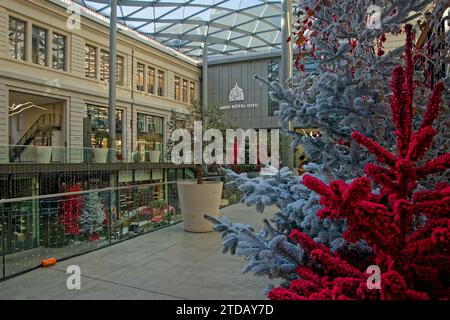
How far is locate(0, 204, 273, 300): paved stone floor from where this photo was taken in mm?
3828

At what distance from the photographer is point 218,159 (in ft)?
34.1

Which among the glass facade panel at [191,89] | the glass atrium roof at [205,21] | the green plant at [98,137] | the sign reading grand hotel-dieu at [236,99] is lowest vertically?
the green plant at [98,137]

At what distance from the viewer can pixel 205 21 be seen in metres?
39.5

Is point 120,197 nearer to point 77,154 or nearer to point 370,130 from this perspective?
point 370,130

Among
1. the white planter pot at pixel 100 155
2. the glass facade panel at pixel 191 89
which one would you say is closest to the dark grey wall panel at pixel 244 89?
the glass facade panel at pixel 191 89

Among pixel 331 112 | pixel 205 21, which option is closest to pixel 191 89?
pixel 205 21

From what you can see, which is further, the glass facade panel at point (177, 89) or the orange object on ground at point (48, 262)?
the glass facade panel at point (177, 89)

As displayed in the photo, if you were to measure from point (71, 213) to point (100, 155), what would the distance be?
50.9 ft

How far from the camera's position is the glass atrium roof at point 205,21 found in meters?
36.0

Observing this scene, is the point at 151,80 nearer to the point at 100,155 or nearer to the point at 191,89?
the point at 191,89

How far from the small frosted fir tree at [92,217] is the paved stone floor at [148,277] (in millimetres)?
556

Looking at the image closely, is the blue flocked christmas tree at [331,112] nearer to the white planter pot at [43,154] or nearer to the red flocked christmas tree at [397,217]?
the red flocked christmas tree at [397,217]

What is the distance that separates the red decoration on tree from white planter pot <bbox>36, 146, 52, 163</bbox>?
12562 mm
